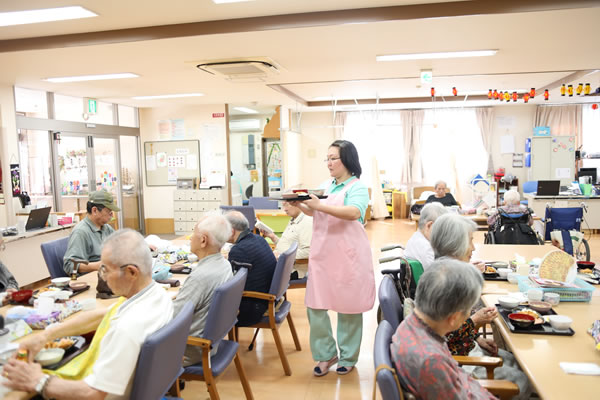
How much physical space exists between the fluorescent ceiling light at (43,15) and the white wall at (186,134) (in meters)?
5.63

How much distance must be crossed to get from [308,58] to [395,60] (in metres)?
1.10

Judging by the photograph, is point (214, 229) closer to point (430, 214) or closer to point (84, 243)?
point (430, 214)

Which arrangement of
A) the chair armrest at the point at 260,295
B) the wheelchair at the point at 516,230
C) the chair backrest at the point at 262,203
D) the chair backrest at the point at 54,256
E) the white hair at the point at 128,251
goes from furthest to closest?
the chair backrest at the point at 262,203, the wheelchair at the point at 516,230, the chair backrest at the point at 54,256, the chair armrest at the point at 260,295, the white hair at the point at 128,251

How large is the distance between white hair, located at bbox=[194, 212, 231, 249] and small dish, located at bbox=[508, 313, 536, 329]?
1600 millimetres

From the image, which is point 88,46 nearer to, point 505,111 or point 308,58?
point 308,58

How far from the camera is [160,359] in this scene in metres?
1.67

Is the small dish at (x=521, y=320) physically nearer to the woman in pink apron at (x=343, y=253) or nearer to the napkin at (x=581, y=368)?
the napkin at (x=581, y=368)

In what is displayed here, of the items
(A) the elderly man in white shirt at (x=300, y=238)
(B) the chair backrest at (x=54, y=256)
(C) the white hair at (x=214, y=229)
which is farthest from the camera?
(A) the elderly man in white shirt at (x=300, y=238)

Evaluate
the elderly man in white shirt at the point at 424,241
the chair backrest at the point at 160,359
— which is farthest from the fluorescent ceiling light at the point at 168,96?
the chair backrest at the point at 160,359

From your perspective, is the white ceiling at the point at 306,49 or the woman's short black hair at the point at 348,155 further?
the white ceiling at the point at 306,49

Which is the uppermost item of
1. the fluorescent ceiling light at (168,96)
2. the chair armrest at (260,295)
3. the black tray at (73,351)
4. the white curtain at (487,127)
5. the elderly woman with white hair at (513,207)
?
the fluorescent ceiling light at (168,96)

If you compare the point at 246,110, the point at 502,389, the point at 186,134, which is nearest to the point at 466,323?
the point at 502,389

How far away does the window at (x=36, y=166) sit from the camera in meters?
6.55

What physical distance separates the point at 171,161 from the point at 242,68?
4779mm
